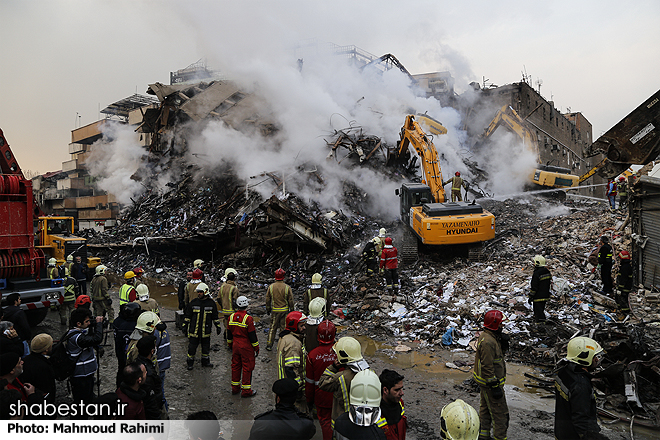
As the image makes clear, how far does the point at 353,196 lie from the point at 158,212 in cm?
964

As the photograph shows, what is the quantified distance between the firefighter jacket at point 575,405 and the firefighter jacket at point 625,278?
5.12 meters

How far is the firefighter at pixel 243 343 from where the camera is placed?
16.4 ft

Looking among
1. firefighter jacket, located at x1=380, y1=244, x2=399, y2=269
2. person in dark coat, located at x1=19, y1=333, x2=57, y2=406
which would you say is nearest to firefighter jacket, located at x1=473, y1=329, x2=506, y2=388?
person in dark coat, located at x1=19, y1=333, x2=57, y2=406

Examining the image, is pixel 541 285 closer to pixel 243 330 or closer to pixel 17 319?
pixel 243 330

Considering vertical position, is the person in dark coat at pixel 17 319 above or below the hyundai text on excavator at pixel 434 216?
below

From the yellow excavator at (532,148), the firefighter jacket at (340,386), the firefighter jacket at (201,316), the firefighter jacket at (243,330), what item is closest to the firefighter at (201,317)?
the firefighter jacket at (201,316)

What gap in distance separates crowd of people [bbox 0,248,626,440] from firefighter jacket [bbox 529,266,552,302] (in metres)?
3.31

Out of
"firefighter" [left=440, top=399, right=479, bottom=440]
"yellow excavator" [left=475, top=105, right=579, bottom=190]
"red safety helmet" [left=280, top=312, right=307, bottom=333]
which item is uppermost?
"yellow excavator" [left=475, top=105, right=579, bottom=190]

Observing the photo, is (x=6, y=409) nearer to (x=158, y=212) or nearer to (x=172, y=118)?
(x=158, y=212)

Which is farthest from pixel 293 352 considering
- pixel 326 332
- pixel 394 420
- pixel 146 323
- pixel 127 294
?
pixel 127 294

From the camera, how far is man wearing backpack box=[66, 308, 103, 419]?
4164 mm

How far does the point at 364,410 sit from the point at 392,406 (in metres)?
0.49

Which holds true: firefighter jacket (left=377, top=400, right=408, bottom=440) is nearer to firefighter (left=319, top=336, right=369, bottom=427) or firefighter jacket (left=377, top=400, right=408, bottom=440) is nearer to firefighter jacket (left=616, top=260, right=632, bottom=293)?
firefighter (left=319, top=336, right=369, bottom=427)

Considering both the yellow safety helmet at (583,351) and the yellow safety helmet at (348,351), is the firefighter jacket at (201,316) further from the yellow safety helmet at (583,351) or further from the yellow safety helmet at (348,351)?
the yellow safety helmet at (583,351)
